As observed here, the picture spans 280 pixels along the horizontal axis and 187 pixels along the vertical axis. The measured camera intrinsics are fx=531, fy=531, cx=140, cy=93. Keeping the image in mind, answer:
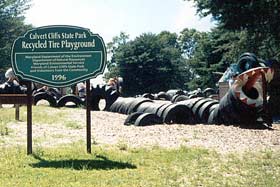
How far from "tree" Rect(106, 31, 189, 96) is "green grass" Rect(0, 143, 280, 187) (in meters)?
64.3

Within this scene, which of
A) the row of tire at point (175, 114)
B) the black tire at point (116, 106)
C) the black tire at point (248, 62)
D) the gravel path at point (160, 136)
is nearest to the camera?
the gravel path at point (160, 136)

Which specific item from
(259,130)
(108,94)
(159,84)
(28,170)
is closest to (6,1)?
(159,84)

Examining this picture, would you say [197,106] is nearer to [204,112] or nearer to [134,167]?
[204,112]

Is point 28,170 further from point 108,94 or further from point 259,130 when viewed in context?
point 108,94

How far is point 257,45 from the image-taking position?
2872 centimetres

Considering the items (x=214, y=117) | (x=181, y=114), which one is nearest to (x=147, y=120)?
(x=181, y=114)

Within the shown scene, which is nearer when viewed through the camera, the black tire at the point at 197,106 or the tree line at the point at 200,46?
the black tire at the point at 197,106

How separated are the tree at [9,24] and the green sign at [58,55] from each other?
53816 millimetres

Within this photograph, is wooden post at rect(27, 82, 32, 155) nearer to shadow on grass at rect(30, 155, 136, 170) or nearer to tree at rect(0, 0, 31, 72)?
shadow on grass at rect(30, 155, 136, 170)

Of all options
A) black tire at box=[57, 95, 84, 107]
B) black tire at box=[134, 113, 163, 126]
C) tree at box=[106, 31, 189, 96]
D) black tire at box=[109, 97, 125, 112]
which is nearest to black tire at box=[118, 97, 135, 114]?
black tire at box=[109, 97, 125, 112]

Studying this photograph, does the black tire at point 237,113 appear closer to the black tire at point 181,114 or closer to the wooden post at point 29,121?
the black tire at point 181,114

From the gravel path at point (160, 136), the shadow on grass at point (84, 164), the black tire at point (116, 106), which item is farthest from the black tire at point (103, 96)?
the shadow on grass at point (84, 164)

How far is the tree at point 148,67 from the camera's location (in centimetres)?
7625

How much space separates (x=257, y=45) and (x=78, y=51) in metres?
20.8
